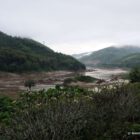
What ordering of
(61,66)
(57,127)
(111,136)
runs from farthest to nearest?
(61,66) → (111,136) → (57,127)

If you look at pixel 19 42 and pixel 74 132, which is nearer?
pixel 74 132

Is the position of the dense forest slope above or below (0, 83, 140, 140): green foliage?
above

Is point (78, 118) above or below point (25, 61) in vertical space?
below

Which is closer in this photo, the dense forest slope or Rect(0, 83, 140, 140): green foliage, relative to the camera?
Rect(0, 83, 140, 140): green foliage

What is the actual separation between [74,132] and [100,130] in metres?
3.77

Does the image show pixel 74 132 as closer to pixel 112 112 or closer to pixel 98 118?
pixel 98 118

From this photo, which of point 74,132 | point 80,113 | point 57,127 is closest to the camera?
point 57,127

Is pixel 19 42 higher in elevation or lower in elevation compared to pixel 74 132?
higher

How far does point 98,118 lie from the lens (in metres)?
17.6

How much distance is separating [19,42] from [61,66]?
40.6 metres

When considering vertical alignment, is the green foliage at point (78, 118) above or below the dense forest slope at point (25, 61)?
below

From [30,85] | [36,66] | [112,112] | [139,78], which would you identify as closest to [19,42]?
[36,66]

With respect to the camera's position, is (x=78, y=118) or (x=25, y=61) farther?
(x=25, y=61)

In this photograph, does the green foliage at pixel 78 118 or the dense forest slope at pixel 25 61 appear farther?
the dense forest slope at pixel 25 61
